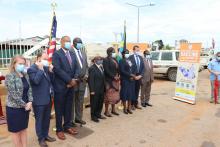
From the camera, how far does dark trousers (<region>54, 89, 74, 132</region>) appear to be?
402cm

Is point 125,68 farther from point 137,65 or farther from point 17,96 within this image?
point 17,96

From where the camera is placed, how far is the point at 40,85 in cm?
353

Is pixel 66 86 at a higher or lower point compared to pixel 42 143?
higher

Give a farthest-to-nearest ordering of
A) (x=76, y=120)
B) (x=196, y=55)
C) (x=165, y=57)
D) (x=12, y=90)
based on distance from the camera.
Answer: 1. (x=165, y=57)
2. (x=196, y=55)
3. (x=76, y=120)
4. (x=12, y=90)

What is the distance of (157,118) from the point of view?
5.47 m

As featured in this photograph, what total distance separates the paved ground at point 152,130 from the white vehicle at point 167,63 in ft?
18.8

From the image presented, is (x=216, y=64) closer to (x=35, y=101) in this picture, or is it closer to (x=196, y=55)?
(x=196, y=55)

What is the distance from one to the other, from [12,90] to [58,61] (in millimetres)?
1208

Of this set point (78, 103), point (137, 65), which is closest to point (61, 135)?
point (78, 103)

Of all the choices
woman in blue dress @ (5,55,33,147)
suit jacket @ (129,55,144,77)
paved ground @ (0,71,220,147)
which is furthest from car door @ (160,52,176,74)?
woman in blue dress @ (5,55,33,147)

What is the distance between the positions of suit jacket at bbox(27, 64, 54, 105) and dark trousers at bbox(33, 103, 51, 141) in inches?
4.5

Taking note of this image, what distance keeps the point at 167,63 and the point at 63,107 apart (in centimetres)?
903

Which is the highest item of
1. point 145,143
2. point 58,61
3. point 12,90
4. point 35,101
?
point 58,61

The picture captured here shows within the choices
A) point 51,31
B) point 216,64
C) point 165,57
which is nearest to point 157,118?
point 216,64
